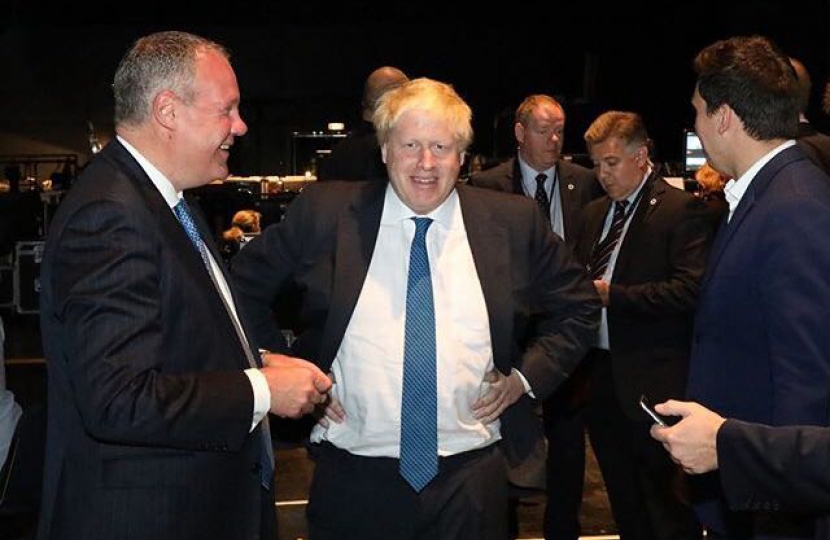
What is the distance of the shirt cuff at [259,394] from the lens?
2008 millimetres

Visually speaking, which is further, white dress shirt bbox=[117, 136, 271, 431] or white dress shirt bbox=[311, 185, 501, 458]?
Result: white dress shirt bbox=[311, 185, 501, 458]

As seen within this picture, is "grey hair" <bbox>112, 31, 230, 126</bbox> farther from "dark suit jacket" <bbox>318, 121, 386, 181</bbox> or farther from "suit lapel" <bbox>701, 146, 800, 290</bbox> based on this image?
"dark suit jacket" <bbox>318, 121, 386, 181</bbox>

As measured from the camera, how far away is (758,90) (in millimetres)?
2412

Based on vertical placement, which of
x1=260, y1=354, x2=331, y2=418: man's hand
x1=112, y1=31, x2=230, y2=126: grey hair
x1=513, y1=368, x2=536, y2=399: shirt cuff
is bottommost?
x1=513, y1=368, x2=536, y2=399: shirt cuff

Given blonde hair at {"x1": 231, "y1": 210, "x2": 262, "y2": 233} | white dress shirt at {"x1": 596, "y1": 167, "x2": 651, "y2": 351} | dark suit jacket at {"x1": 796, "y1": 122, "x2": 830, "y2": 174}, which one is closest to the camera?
white dress shirt at {"x1": 596, "y1": 167, "x2": 651, "y2": 351}

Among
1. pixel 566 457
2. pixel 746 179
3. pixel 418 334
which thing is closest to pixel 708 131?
pixel 746 179

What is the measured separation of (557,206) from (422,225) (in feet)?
8.20

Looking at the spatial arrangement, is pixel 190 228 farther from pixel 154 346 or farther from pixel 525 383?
pixel 525 383

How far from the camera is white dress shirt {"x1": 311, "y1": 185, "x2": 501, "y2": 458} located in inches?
99.8

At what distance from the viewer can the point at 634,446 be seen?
4012 mm

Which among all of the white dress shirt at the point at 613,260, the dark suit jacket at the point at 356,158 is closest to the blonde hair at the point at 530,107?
the dark suit jacket at the point at 356,158

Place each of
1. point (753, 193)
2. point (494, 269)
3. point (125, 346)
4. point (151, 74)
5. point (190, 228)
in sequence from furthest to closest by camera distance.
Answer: point (494, 269), point (753, 193), point (190, 228), point (151, 74), point (125, 346)

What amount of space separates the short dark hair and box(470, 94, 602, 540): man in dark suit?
1919 millimetres

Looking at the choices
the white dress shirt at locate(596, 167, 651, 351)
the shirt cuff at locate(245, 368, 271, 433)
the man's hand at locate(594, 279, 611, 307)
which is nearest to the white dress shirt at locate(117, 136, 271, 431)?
the shirt cuff at locate(245, 368, 271, 433)
